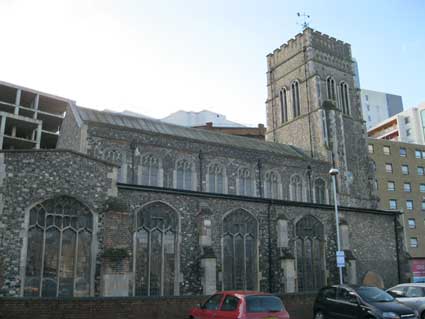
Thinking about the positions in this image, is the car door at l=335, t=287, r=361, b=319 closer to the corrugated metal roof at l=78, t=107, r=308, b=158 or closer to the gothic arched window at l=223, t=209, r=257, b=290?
the gothic arched window at l=223, t=209, r=257, b=290

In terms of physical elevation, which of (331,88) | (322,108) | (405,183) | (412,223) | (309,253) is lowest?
(309,253)

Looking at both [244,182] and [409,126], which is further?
[409,126]

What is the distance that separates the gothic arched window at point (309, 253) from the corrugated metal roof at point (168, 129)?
31.7 ft

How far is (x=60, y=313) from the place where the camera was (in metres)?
14.4

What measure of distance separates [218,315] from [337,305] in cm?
506

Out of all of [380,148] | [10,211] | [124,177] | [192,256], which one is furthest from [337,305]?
[380,148]

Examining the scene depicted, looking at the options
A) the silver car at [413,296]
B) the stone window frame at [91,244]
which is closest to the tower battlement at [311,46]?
the silver car at [413,296]

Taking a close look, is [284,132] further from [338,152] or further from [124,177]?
[124,177]

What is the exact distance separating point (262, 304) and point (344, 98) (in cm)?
3645

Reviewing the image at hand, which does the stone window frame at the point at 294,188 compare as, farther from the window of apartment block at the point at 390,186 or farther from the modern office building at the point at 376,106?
the modern office building at the point at 376,106

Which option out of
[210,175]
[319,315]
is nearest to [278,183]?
[210,175]

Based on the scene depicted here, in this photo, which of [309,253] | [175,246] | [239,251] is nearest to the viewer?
[175,246]

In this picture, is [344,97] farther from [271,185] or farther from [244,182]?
[244,182]

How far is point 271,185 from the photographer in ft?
114
